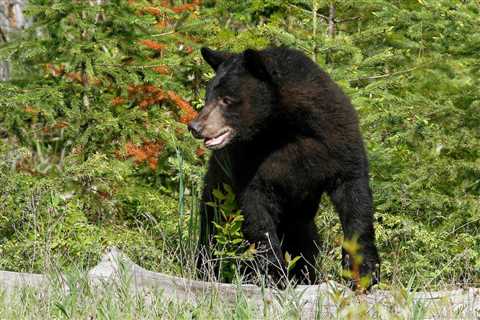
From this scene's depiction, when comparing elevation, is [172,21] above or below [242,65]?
below

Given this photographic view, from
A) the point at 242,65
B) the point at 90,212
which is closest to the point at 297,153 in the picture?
the point at 242,65

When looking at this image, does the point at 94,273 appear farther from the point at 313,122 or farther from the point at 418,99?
the point at 418,99

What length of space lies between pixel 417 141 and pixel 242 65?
7.15 ft

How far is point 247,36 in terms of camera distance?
8.39 m

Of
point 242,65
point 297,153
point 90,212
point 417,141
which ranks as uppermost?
point 242,65

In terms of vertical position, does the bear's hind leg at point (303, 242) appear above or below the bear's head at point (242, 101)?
below

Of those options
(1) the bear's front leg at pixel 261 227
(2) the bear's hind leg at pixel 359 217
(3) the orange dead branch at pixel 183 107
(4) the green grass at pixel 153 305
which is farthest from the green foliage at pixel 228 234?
(3) the orange dead branch at pixel 183 107

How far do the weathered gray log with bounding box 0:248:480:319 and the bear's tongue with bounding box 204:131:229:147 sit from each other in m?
0.94

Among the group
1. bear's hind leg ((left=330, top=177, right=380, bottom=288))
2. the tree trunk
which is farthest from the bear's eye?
the tree trunk

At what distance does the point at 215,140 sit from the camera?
592 centimetres

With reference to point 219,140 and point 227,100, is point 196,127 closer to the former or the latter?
point 219,140

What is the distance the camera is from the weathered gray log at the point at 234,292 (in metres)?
Answer: 4.54

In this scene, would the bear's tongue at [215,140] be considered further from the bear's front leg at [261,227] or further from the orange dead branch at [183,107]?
the orange dead branch at [183,107]

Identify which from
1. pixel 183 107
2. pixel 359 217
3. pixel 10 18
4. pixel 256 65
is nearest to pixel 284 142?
pixel 256 65
